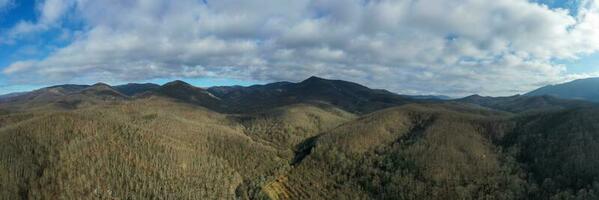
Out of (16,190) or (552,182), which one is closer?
(16,190)

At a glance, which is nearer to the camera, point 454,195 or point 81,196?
point 81,196

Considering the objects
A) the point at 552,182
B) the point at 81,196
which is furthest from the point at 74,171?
the point at 552,182

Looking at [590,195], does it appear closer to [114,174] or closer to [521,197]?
[521,197]

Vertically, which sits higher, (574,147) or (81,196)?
(574,147)

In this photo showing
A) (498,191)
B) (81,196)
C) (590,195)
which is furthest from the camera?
(498,191)

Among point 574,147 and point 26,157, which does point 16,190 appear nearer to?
point 26,157

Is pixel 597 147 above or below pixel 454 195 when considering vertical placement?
above

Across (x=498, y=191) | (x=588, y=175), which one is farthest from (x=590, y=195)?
(x=498, y=191)

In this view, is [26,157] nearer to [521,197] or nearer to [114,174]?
[114,174]

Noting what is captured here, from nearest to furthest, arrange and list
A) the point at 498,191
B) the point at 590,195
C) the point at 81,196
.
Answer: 1. the point at 590,195
2. the point at 81,196
3. the point at 498,191
